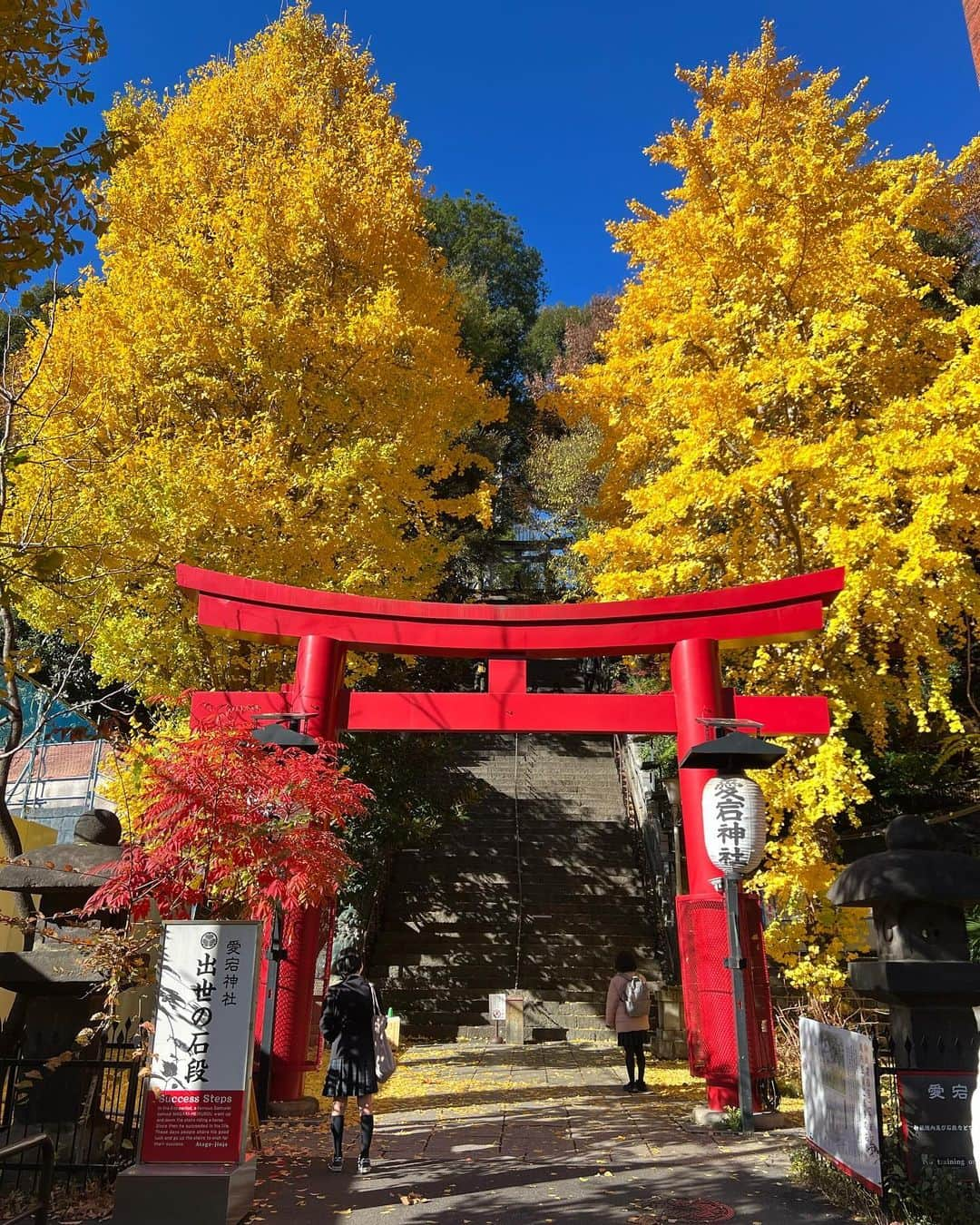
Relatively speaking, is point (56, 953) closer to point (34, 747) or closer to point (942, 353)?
point (34, 747)

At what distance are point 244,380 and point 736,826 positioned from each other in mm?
8936

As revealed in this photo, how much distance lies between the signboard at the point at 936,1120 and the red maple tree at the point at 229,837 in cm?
385

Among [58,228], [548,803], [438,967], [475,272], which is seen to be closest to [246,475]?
[58,228]

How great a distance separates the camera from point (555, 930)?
14.2m

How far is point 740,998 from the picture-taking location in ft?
22.4

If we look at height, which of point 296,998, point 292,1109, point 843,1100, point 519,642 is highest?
point 519,642

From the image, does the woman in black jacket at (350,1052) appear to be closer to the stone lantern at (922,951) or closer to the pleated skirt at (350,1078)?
the pleated skirt at (350,1078)

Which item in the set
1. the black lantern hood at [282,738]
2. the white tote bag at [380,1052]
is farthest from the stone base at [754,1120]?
the black lantern hood at [282,738]

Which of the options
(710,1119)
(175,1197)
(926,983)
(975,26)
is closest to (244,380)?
(975,26)

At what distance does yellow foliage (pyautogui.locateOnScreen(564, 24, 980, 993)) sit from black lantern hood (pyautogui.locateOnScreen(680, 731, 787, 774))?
1.59 meters

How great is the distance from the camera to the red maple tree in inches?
219

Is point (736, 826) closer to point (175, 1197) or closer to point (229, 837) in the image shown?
point (229, 837)

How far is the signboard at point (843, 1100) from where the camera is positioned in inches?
180

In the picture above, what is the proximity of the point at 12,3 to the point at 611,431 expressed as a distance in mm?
10854
